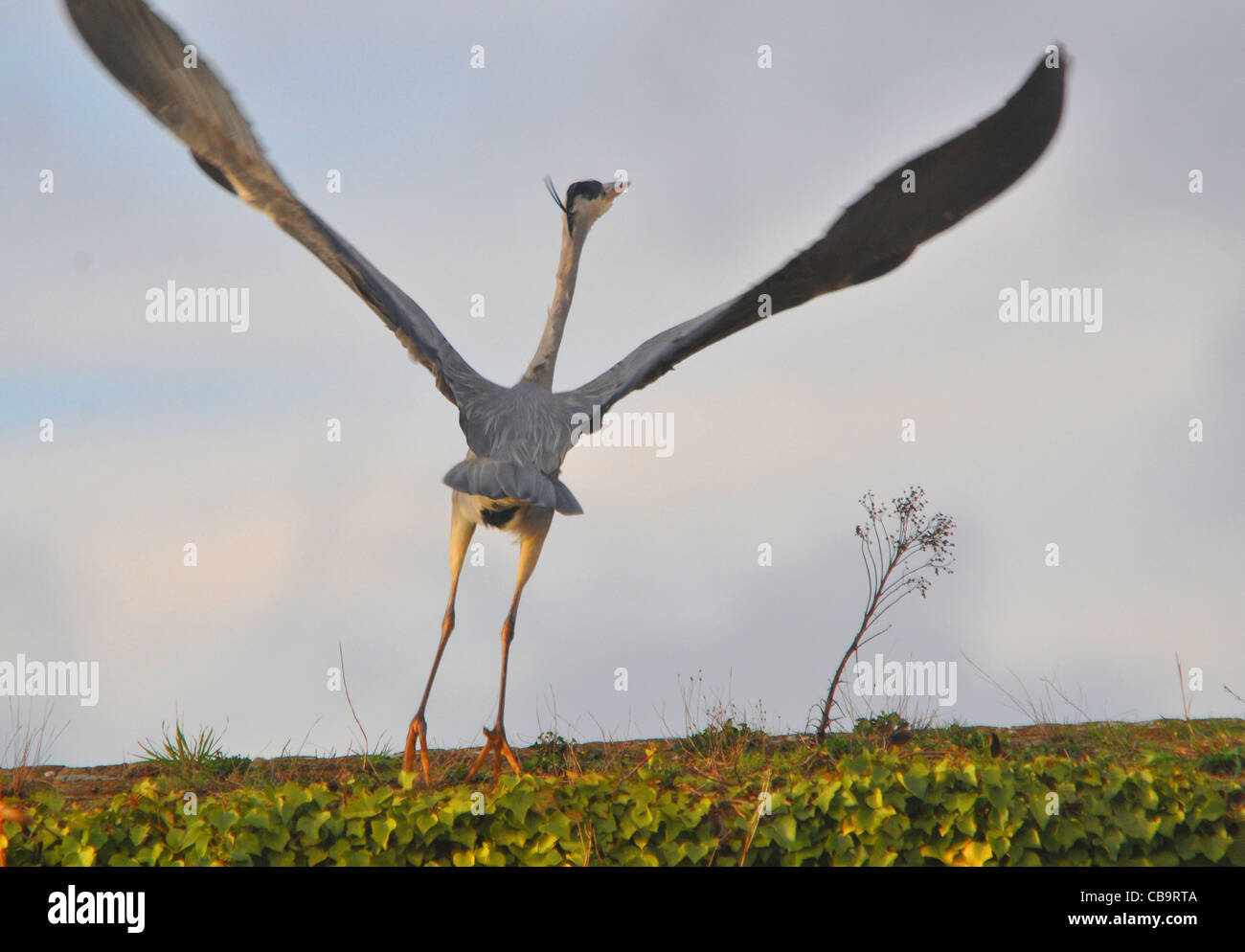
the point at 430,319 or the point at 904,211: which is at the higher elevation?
the point at 904,211

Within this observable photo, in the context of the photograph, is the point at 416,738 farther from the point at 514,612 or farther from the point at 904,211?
the point at 904,211

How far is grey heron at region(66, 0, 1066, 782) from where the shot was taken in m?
6.54

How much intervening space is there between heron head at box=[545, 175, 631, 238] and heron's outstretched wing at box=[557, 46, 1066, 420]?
2.36 meters

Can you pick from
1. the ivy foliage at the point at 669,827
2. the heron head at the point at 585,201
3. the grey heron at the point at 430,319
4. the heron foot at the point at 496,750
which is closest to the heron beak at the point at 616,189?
the heron head at the point at 585,201

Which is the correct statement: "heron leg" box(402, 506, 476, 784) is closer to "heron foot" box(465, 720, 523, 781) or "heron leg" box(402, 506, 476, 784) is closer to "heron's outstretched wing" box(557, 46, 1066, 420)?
"heron foot" box(465, 720, 523, 781)

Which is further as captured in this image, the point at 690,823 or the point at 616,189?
the point at 616,189

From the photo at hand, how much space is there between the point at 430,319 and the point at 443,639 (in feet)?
8.32

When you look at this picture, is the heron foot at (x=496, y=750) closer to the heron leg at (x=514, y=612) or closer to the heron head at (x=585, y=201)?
the heron leg at (x=514, y=612)

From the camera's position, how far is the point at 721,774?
7617 mm

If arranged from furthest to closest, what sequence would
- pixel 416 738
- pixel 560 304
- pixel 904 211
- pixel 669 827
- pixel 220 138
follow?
pixel 560 304 < pixel 416 738 < pixel 220 138 < pixel 904 211 < pixel 669 827

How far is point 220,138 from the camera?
768cm

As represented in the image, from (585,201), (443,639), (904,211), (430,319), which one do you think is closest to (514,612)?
(443,639)
